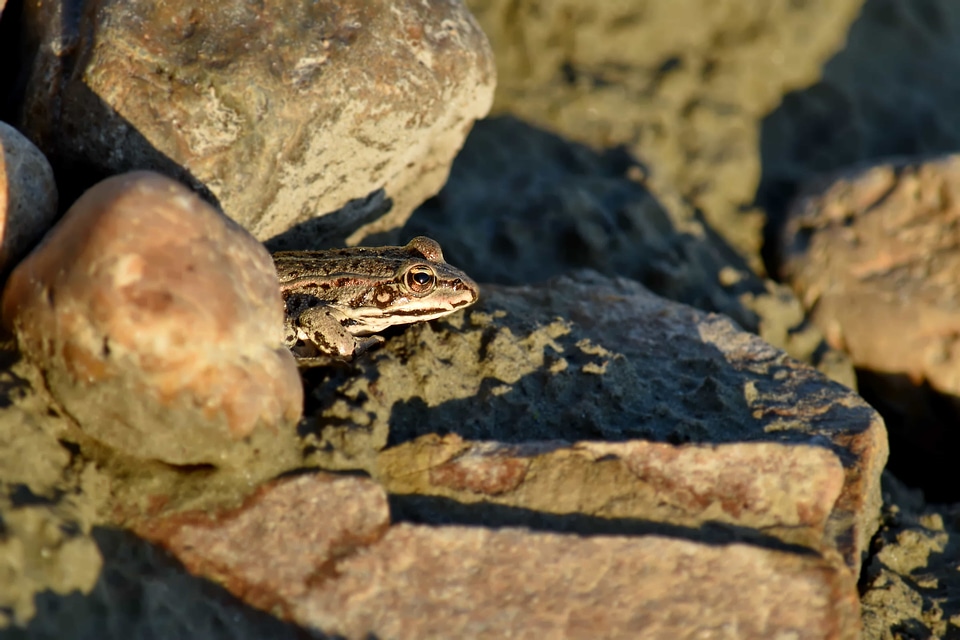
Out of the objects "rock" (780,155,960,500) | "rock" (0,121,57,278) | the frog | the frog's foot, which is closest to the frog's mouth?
the frog

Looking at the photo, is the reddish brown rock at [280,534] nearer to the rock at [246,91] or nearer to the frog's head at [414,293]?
the frog's head at [414,293]

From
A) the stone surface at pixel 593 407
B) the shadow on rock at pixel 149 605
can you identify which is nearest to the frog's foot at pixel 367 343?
the stone surface at pixel 593 407

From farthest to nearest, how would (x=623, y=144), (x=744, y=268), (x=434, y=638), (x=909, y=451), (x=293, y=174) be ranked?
(x=623, y=144) < (x=744, y=268) < (x=909, y=451) < (x=293, y=174) < (x=434, y=638)

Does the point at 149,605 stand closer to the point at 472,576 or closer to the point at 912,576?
the point at 472,576

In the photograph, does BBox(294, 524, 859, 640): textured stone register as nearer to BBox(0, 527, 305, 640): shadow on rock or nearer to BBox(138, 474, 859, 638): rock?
BBox(138, 474, 859, 638): rock

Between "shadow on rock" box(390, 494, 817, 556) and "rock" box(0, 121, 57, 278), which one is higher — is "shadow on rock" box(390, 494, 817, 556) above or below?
below

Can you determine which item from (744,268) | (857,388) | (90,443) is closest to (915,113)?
(744,268)

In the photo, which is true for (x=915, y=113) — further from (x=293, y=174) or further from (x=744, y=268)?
(x=293, y=174)

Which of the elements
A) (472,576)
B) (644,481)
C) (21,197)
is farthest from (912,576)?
(21,197)
